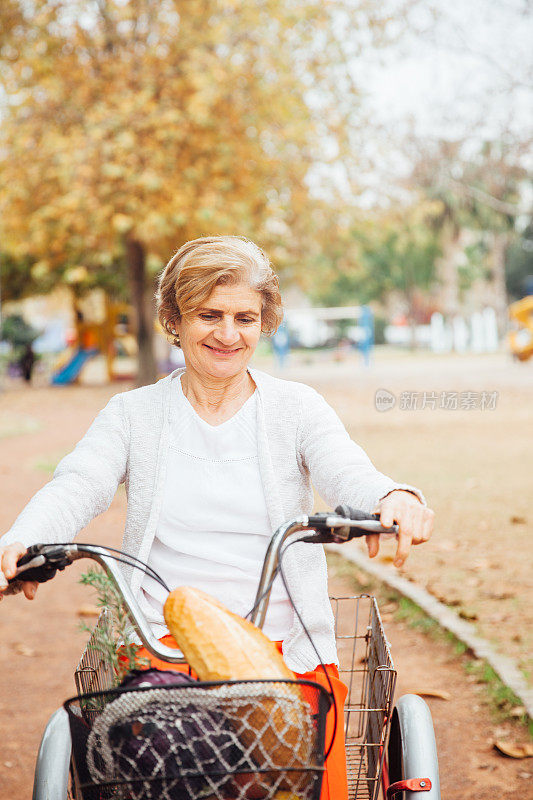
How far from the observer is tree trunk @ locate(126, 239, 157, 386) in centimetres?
1561

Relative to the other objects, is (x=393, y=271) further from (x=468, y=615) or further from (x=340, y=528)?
(x=340, y=528)

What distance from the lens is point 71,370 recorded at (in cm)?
2703

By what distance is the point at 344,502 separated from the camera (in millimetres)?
2088

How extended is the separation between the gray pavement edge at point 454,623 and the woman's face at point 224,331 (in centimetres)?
234

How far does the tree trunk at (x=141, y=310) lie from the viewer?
51.2ft

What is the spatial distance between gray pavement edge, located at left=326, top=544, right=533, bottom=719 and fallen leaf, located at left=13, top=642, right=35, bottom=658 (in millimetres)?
2096

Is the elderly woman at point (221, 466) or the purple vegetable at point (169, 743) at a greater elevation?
the elderly woman at point (221, 466)

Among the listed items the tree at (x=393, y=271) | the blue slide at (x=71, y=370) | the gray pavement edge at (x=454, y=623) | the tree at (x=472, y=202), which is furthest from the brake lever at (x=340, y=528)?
the tree at (x=393, y=271)

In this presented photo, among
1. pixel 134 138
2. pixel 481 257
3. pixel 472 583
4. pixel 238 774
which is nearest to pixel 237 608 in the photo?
pixel 238 774

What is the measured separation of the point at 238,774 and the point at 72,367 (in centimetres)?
2616

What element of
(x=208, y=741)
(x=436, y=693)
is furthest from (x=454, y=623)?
(x=208, y=741)

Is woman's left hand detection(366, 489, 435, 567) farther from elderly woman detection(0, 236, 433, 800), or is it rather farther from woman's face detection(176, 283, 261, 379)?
woman's face detection(176, 283, 261, 379)

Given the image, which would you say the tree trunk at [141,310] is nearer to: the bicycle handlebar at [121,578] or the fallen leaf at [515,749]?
the fallen leaf at [515,749]

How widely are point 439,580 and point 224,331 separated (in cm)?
405
